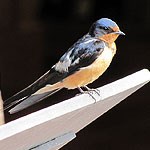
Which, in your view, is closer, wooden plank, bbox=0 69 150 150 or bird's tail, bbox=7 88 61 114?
wooden plank, bbox=0 69 150 150

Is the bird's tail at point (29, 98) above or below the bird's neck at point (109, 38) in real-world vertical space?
below

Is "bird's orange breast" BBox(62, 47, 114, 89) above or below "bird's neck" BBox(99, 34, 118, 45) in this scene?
below

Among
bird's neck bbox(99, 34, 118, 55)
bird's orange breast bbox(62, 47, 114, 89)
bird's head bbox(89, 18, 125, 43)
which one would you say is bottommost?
bird's orange breast bbox(62, 47, 114, 89)

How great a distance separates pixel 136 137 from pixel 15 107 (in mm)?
1175

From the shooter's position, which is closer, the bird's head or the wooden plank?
the wooden plank

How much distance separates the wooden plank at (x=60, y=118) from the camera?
17.8 inches

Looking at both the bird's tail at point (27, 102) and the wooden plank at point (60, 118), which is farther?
the bird's tail at point (27, 102)

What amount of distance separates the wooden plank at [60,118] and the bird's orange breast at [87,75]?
7cm

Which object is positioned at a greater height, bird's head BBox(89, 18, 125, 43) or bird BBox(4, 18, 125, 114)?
bird's head BBox(89, 18, 125, 43)

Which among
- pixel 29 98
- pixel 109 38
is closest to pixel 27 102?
pixel 29 98

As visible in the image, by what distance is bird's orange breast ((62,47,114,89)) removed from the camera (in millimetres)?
620

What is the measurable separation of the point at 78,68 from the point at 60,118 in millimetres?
157

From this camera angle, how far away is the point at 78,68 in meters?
0.63

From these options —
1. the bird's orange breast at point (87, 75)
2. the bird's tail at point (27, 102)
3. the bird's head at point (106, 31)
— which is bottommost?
the bird's tail at point (27, 102)
